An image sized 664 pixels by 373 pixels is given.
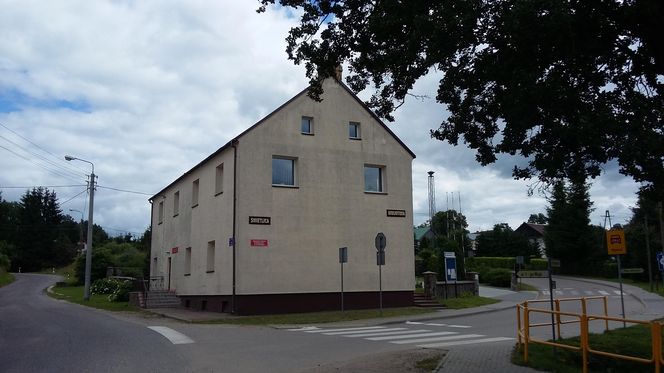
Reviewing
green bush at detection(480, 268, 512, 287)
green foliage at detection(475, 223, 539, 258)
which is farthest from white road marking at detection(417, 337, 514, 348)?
green foliage at detection(475, 223, 539, 258)

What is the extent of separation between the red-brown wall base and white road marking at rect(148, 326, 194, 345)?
6.60 meters

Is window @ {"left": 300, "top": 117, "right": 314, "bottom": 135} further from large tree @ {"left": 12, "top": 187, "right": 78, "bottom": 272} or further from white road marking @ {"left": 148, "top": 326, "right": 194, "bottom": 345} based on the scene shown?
large tree @ {"left": 12, "top": 187, "right": 78, "bottom": 272}

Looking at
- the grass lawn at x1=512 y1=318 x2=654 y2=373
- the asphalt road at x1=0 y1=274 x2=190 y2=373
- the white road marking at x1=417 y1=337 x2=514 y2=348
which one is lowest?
the white road marking at x1=417 y1=337 x2=514 y2=348

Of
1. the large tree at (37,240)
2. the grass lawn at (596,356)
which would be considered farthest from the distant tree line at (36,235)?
the grass lawn at (596,356)

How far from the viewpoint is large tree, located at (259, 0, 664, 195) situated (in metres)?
7.63

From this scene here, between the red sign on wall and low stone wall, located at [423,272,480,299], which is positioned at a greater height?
the red sign on wall

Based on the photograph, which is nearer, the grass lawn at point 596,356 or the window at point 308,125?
the grass lawn at point 596,356

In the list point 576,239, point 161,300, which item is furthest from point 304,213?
point 576,239

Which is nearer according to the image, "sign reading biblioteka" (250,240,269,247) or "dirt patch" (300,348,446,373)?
"dirt patch" (300,348,446,373)

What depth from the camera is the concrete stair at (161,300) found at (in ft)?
101

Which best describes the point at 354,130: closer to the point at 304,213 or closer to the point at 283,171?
the point at 283,171

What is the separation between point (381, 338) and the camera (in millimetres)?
15469

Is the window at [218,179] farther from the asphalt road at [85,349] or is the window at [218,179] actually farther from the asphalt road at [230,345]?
the asphalt road at [85,349]

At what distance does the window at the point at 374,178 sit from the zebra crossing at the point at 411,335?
966cm
